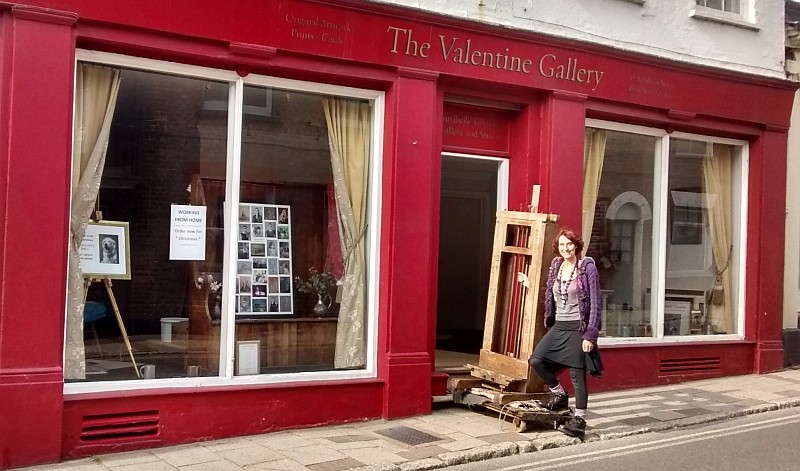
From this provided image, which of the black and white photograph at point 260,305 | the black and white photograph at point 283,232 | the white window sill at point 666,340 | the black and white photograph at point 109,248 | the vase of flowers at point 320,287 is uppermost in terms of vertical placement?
the black and white photograph at point 283,232

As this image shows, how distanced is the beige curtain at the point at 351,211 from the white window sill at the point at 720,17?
5006 mm

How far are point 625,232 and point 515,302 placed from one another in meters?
2.74

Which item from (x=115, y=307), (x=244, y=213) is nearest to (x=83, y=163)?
(x=115, y=307)

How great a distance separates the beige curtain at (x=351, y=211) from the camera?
8.54 m

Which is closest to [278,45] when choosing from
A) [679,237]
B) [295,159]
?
[295,159]

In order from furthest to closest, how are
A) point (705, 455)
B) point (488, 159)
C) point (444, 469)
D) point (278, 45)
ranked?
point (488, 159) < point (278, 45) < point (705, 455) < point (444, 469)

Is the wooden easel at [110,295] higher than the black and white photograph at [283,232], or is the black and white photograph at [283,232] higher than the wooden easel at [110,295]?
the black and white photograph at [283,232]

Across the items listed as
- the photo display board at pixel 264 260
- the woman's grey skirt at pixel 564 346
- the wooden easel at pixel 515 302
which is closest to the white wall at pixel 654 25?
the wooden easel at pixel 515 302

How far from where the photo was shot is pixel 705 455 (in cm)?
730

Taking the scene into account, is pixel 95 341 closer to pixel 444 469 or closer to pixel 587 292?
pixel 444 469

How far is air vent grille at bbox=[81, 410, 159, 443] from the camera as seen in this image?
6.86 metres

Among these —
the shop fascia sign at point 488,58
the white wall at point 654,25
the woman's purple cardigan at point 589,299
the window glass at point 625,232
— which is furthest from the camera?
the window glass at point 625,232

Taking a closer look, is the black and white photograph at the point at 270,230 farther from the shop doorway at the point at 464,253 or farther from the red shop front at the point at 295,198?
the shop doorway at the point at 464,253

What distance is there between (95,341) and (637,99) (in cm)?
694
